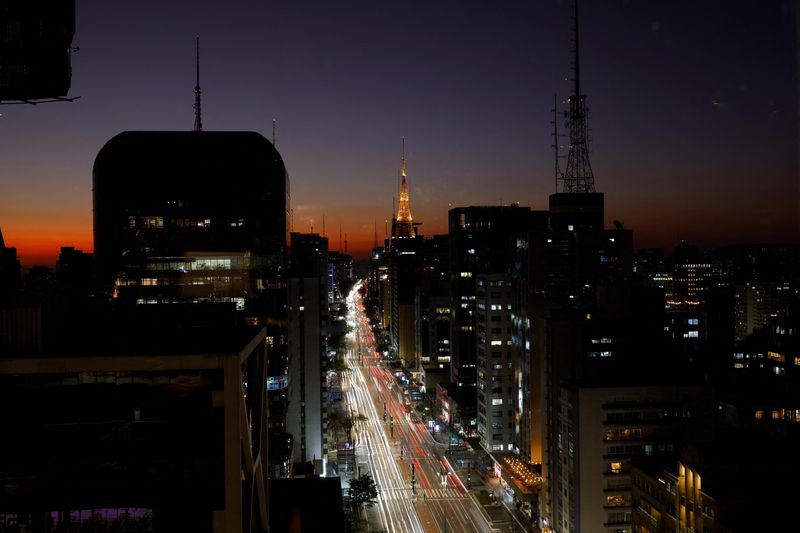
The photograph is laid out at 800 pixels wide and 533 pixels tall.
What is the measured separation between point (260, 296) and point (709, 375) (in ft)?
68.7

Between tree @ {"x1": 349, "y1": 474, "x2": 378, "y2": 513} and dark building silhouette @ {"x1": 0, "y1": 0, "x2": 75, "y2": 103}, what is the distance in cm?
1713

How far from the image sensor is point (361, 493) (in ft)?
73.0

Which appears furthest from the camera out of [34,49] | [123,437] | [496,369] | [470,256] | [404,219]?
[404,219]

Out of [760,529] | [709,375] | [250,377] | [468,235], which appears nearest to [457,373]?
[468,235]

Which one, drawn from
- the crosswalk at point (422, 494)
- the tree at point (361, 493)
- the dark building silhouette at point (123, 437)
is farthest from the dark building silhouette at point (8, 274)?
the crosswalk at point (422, 494)

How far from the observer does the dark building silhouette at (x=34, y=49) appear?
7902mm

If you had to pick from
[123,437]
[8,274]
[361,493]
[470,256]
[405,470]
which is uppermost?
[470,256]

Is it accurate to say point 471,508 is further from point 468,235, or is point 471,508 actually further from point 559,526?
point 468,235

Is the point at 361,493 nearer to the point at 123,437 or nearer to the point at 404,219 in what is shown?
the point at 123,437

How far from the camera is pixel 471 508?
23.2 m

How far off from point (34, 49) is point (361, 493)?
58.4 feet

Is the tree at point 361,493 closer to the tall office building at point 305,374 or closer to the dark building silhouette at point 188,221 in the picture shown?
the dark building silhouette at point 188,221

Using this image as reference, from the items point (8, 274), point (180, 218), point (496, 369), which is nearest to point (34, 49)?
point (8, 274)

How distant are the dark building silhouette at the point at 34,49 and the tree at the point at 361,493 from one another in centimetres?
1713
